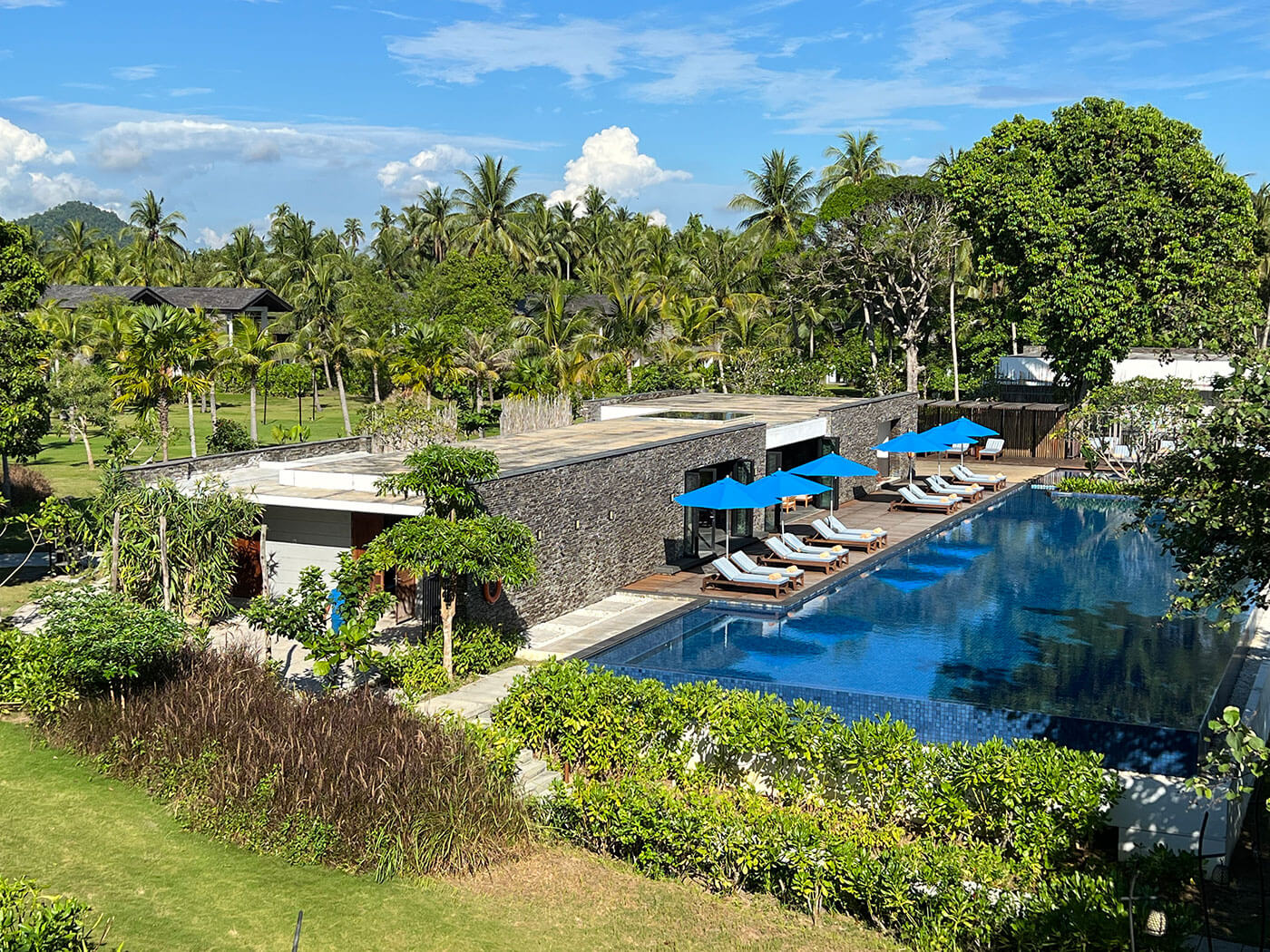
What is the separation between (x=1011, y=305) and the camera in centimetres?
4475

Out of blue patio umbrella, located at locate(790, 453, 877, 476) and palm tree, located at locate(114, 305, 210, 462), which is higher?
palm tree, located at locate(114, 305, 210, 462)

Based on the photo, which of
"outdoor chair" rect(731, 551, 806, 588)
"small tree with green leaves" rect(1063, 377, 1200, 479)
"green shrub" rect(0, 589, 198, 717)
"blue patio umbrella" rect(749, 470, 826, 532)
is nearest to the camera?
"green shrub" rect(0, 589, 198, 717)

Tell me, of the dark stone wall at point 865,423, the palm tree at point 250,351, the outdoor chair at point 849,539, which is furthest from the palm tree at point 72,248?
the outdoor chair at point 849,539

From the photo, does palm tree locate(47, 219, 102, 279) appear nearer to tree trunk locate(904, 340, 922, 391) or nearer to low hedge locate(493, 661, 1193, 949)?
tree trunk locate(904, 340, 922, 391)

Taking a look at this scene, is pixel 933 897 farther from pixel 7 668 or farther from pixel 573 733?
pixel 7 668

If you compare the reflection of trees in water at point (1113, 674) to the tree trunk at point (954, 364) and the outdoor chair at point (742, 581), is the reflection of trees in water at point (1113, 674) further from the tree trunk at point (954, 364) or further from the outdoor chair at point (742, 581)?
the tree trunk at point (954, 364)

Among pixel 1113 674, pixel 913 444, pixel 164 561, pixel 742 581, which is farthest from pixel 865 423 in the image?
pixel 164 561

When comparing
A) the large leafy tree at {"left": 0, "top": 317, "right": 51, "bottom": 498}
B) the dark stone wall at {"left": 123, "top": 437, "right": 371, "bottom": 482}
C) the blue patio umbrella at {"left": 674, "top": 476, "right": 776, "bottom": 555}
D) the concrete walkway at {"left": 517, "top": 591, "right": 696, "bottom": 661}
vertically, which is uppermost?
the large leafy tree at {"left": 0, "top": 317, "right": 51, "bottom": 498}

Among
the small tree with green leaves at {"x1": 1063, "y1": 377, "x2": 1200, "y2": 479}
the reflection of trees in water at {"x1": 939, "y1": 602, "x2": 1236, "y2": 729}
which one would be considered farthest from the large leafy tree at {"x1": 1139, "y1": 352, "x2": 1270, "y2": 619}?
the small tree with green leaves at {"x1": 1063, "y1": 377, "x2": 1200, "y2": 479}

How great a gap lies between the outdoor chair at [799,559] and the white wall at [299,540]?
888 cm

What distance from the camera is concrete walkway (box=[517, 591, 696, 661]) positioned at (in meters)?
18.0

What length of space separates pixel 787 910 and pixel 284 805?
4.74 m

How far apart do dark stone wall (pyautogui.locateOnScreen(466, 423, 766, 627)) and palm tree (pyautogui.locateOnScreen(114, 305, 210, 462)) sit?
11.3 m

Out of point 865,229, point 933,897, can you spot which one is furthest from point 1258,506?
point 865,229
